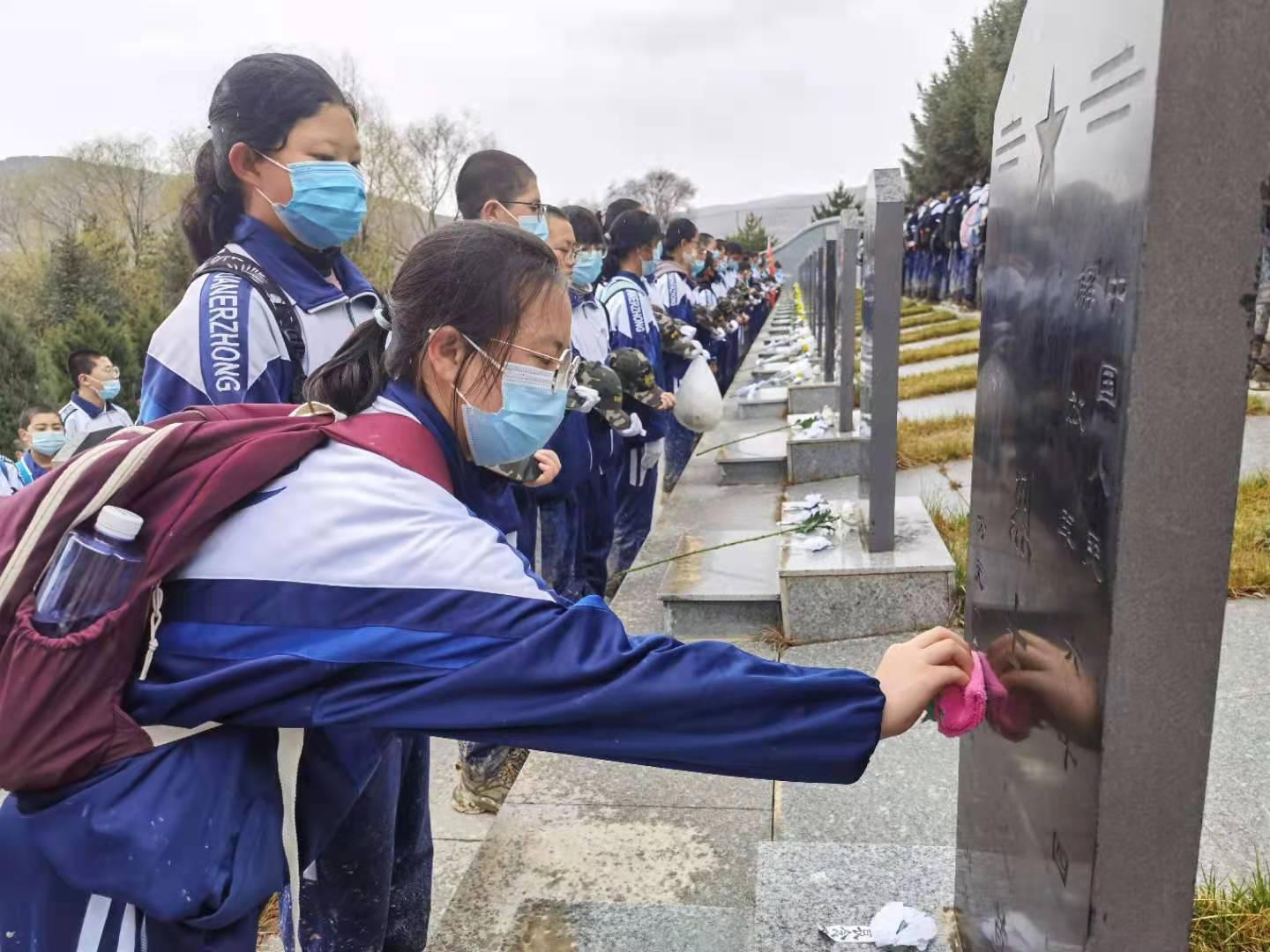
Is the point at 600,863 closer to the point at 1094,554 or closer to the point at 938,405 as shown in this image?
the point at 1094,554

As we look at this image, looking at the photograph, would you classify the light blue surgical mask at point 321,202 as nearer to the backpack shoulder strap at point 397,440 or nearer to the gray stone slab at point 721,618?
the backpack shoulder strap at point 397,440

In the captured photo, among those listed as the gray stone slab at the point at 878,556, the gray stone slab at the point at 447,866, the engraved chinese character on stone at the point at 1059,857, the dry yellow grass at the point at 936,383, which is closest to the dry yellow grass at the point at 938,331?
the dry yellow grass at the point at 936,383

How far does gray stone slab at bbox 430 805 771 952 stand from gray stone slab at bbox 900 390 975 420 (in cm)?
600

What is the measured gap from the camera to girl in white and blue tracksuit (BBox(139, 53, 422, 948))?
7.26 feet

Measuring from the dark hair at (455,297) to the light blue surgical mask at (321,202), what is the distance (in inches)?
36.2

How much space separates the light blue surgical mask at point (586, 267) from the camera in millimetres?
4848

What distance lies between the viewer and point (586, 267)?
4934mm

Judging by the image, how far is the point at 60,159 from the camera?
1289 inches

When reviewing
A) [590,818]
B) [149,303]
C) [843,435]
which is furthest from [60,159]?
[590,818]

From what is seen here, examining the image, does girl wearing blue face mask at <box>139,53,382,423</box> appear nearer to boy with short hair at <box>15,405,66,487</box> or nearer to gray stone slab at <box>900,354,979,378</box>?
boy with short hair at <box>15,405,66,487</box>

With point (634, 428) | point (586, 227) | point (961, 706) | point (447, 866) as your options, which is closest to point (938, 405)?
point (634, 428)

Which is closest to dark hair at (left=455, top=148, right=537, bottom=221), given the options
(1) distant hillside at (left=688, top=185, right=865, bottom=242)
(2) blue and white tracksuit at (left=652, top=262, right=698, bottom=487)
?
(2) blue and white tracksuit at (left=652, top=262, right=698, bottom=487)

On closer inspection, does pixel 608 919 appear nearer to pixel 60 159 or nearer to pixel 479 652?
pixel 479 652

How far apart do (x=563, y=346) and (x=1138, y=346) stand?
3.22ft
